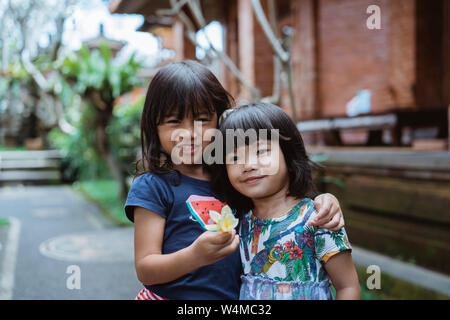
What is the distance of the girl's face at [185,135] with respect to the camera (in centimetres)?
140

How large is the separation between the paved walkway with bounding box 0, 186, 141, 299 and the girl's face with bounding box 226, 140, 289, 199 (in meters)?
0.99

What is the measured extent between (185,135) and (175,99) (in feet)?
0.37

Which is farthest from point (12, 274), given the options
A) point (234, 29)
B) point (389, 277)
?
point (234, 29)

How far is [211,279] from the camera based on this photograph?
1.38 meters

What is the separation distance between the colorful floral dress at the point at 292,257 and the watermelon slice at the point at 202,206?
0.54 feet

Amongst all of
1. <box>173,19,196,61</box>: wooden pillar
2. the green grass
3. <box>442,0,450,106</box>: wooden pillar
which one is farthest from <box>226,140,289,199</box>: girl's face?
<box>173,19,196,61</box>: wooden pillar

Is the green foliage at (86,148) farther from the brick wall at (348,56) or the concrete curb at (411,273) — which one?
the concrete curb at (411,273)

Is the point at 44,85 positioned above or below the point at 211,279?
above

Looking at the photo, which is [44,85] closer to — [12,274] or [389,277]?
[12,274]

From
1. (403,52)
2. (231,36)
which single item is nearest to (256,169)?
(403,52)

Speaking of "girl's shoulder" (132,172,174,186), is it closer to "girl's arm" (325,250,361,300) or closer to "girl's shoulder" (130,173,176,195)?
"girl's shoulder" (130,173,176,195)
